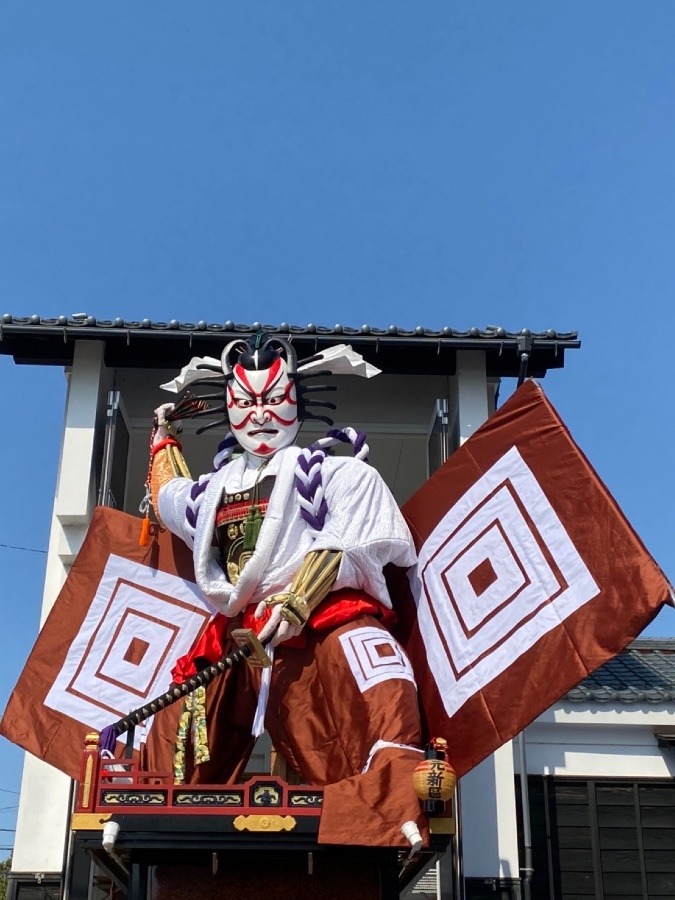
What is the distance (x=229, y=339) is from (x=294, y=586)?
3419mm

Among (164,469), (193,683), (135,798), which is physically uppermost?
(164,469)

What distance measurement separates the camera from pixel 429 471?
11.6 meters

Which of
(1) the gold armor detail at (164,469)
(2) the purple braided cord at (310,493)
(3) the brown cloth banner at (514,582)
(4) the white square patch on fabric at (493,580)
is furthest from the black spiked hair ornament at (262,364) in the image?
(4) the white square patch on fabric at (493,580)

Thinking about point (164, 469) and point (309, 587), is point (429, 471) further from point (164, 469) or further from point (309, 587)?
point (309, 587)

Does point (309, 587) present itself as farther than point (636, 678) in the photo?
No

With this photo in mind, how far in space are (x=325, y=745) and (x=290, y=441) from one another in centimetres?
237

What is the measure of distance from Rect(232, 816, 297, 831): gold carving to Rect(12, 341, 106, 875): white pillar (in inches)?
114

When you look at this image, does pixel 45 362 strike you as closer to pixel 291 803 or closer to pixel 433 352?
pixel 433 352

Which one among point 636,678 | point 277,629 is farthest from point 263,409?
point 636,678

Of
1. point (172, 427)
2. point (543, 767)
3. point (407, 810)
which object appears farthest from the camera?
point (543, 767)

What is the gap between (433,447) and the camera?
1125 cm

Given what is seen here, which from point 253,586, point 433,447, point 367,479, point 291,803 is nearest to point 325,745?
point 291,803

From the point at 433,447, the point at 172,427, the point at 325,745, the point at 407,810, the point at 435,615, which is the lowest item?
the point at 407,810

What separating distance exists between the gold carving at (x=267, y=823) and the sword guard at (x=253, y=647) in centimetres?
109
